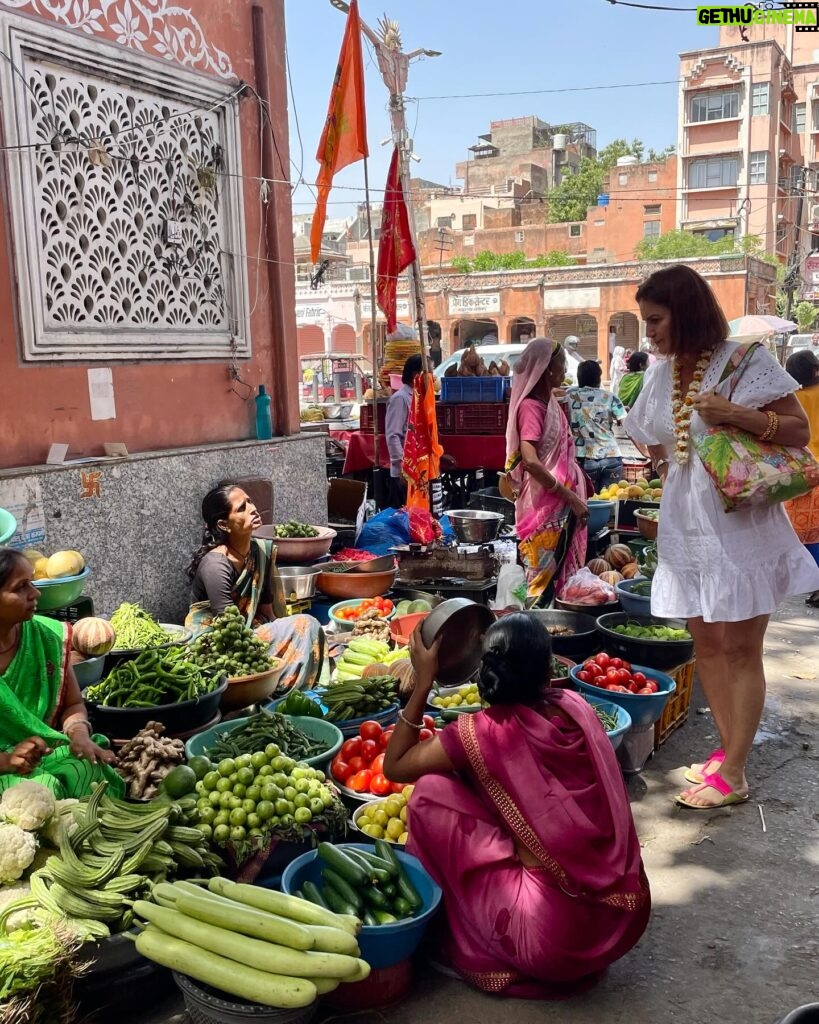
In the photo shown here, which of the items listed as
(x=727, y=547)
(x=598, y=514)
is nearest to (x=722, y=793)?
(x=727, y=547)

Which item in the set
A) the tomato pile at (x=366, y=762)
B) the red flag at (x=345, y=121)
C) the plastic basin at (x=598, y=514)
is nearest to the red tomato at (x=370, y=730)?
the tomato pile at (x=366, y=762)

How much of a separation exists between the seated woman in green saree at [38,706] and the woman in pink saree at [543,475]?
2.93 meters

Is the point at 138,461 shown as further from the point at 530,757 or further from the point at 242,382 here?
the point at 530,757

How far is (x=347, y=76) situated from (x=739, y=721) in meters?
5.93

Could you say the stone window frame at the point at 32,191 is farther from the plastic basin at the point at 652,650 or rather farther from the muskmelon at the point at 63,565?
the plastic basin at the point at 652,650

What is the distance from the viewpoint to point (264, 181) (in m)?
6.64

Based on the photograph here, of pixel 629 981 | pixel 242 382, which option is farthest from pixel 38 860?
pixel 242 382

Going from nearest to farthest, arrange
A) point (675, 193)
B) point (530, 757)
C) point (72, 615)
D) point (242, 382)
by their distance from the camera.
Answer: point (530, 757)
point (72, 615)
point (242, 382)
point (675, 193)

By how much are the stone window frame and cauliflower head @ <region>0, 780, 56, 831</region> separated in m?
2.90

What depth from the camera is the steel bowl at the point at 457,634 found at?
2.57m

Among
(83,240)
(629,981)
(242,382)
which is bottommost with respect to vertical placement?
(629,981)

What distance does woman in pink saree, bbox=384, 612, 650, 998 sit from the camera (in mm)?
2410

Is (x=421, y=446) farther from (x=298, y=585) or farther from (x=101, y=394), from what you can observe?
(x=101, y=394)

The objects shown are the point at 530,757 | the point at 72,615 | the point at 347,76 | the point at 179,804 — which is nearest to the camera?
the point at 530,757
